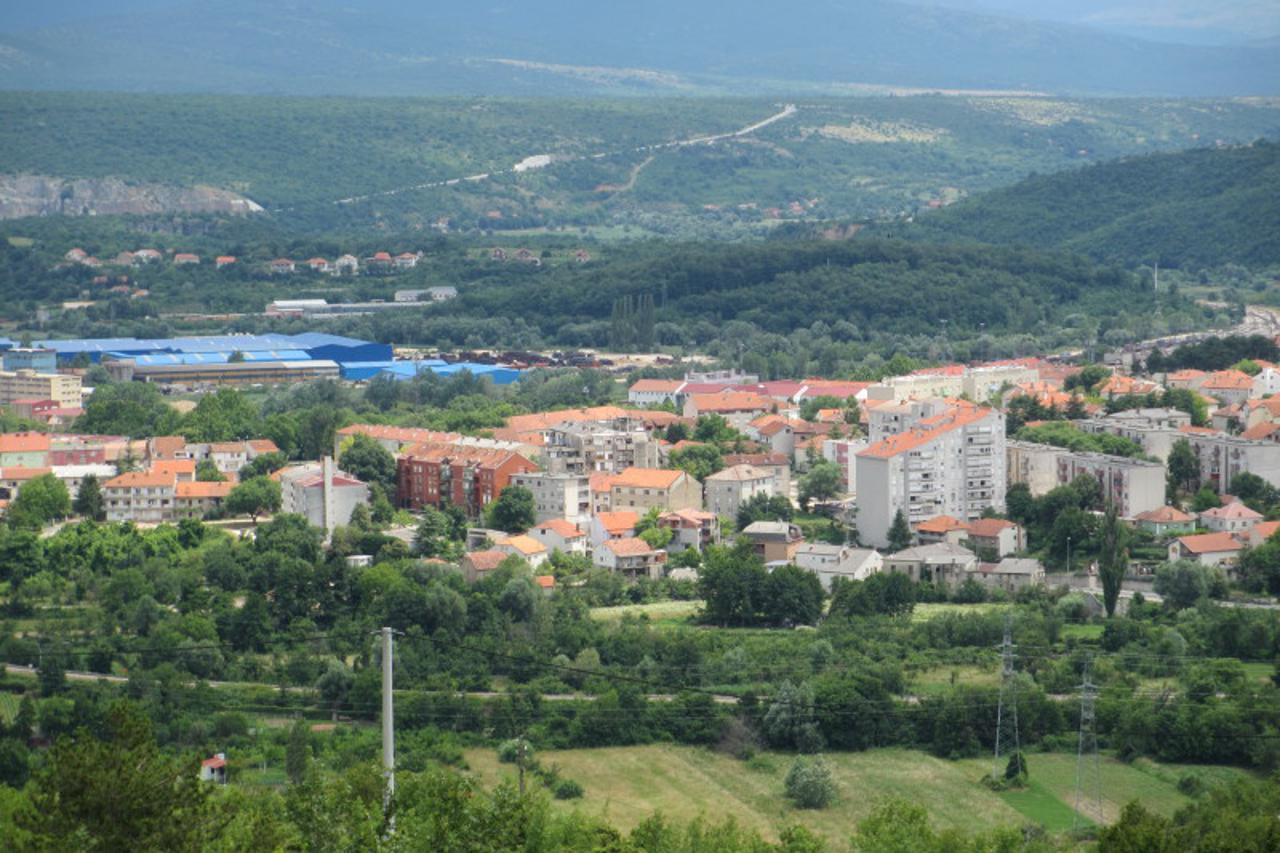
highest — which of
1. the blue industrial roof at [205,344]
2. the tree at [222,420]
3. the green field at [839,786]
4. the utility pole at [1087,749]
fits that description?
the tree at [222,420]

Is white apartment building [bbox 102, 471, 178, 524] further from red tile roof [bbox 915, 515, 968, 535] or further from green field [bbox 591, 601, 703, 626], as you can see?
red tile roof [bbox 915, 515, 968, 535]

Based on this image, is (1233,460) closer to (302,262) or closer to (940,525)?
(940,525)

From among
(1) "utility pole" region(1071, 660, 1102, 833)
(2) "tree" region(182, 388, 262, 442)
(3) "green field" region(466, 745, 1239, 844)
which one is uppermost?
(2) "tree" region(182, 388, 262, 442)

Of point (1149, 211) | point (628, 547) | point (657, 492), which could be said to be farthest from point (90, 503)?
point (1149, 211)

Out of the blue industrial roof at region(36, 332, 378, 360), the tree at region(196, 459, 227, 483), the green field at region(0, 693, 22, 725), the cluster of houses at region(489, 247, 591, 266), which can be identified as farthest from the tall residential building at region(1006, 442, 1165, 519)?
the cluster of houses at region(489, 247, 591, 266)

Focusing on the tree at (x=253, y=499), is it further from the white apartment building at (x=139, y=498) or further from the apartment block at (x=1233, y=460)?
the apartment block at (x=1233, y=460)

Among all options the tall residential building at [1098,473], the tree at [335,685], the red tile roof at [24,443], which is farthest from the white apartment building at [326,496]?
the tall residential building at [1098,473]
